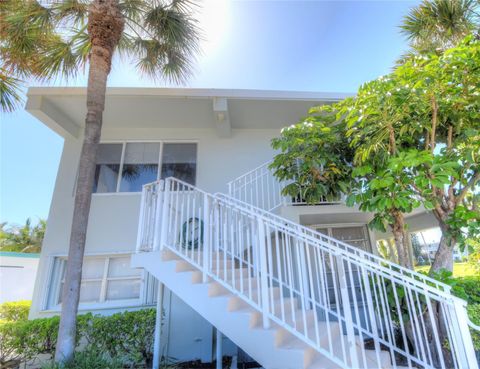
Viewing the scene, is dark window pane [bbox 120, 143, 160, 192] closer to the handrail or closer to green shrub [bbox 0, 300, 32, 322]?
the handrail

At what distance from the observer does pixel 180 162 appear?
712 centimetres

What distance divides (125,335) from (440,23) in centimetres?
839

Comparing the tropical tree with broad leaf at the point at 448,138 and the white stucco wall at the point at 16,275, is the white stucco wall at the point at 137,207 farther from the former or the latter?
the white stucco wall at the point at 16,275

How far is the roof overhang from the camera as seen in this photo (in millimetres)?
6051

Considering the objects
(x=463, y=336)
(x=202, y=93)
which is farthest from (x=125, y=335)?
(x=202, y=93)

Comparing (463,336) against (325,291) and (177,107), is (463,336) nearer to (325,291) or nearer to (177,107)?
(325,291)

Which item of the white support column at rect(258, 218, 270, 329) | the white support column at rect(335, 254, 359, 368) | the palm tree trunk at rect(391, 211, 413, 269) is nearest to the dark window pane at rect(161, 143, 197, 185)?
the white support column at rect(258, 218, 270, 329)

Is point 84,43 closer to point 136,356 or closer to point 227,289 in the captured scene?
point 227,289

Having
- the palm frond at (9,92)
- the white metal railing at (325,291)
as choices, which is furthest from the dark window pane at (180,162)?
the palm frond at (9,92)

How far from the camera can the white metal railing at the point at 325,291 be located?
2.54 meters

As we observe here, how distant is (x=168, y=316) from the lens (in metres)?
5.52

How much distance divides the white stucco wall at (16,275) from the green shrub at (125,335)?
11778 millimetres

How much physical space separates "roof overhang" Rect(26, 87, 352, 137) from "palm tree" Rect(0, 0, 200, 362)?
85 cm

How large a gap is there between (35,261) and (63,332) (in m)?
14.3
